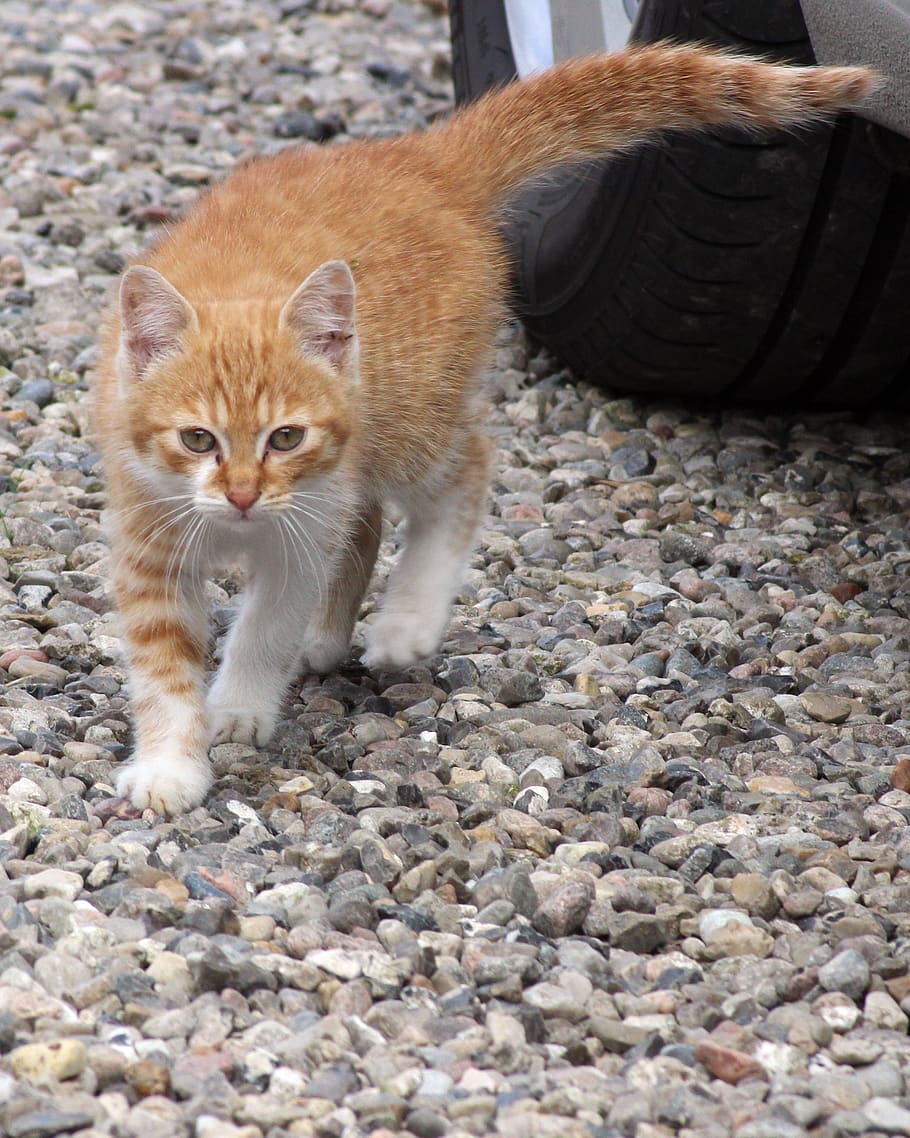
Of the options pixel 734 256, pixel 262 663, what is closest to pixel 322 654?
pixel 262 663

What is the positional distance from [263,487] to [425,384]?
0.66 m

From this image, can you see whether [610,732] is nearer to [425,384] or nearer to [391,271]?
[425,384]

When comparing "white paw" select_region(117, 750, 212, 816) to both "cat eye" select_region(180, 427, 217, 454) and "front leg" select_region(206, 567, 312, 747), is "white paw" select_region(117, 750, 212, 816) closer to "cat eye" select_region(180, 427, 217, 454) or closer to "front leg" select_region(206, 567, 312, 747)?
"front leg" select_region(206, 567, 312, 747)

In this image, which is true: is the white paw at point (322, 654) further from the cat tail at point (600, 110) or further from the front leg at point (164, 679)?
the cat tail at point (600, 110)

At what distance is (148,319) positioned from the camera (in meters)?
3.15

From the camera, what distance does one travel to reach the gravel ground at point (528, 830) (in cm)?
227

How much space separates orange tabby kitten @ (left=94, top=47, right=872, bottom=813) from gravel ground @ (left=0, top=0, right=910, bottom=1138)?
162 millimetres

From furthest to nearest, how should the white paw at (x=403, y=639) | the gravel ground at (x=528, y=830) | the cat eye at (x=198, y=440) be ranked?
1. the white paw at (x=403, y=639)
2. the cat eye at (x=198, y=440)
3. the gravel ground at (x=528, y=830)

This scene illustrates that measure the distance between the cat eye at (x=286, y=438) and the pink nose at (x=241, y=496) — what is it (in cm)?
16

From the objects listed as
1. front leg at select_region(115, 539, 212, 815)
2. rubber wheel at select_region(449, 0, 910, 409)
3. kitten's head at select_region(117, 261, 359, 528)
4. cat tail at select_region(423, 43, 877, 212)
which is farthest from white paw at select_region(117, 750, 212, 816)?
rubber wheel at select_region(449, 0, 910, 409)

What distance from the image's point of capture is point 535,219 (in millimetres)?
5012

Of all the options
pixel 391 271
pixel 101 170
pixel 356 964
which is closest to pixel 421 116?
pixel 101 170

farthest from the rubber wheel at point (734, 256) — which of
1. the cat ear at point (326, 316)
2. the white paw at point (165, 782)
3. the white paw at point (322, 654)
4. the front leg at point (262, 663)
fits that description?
the white paw at point (165, 782)

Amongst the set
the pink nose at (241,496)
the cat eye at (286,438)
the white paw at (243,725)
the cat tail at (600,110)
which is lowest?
the white paw at (243,725)
